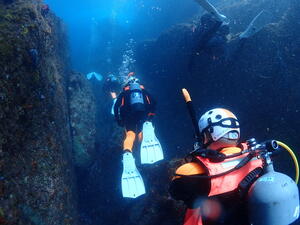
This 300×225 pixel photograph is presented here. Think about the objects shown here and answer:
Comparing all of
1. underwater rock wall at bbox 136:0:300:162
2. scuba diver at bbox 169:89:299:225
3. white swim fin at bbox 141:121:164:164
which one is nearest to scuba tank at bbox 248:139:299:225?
scuba diver at bbox 169:89:299:225

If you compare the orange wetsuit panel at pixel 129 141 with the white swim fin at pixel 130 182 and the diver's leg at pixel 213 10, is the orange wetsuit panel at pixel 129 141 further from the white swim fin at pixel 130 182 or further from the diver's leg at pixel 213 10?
the diver's leg at pixel 213 10

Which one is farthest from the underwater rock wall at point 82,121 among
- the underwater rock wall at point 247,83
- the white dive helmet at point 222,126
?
the white dive helmet at point 222,126

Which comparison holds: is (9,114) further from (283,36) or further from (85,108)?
(283,36)

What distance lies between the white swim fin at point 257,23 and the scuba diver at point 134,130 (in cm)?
336

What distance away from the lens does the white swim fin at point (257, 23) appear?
714cm

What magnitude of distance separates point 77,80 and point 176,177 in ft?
25.4

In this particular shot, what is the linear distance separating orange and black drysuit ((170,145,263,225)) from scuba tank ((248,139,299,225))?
0.15 metres

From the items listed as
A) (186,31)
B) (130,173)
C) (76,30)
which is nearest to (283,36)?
(186,31)

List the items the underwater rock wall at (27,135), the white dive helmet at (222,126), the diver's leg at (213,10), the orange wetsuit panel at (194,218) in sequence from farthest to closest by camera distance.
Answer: the diver's leg at (213,10)
the underwater rock wall at (27,135)
the white dive helmet at (222,126)
the orange wetsuit panel at (194,218)

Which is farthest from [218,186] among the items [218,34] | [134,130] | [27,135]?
[218,34]

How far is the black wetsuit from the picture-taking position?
6152 mm

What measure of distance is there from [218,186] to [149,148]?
4193mm

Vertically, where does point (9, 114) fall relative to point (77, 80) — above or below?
below

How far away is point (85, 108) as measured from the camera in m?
8.77
